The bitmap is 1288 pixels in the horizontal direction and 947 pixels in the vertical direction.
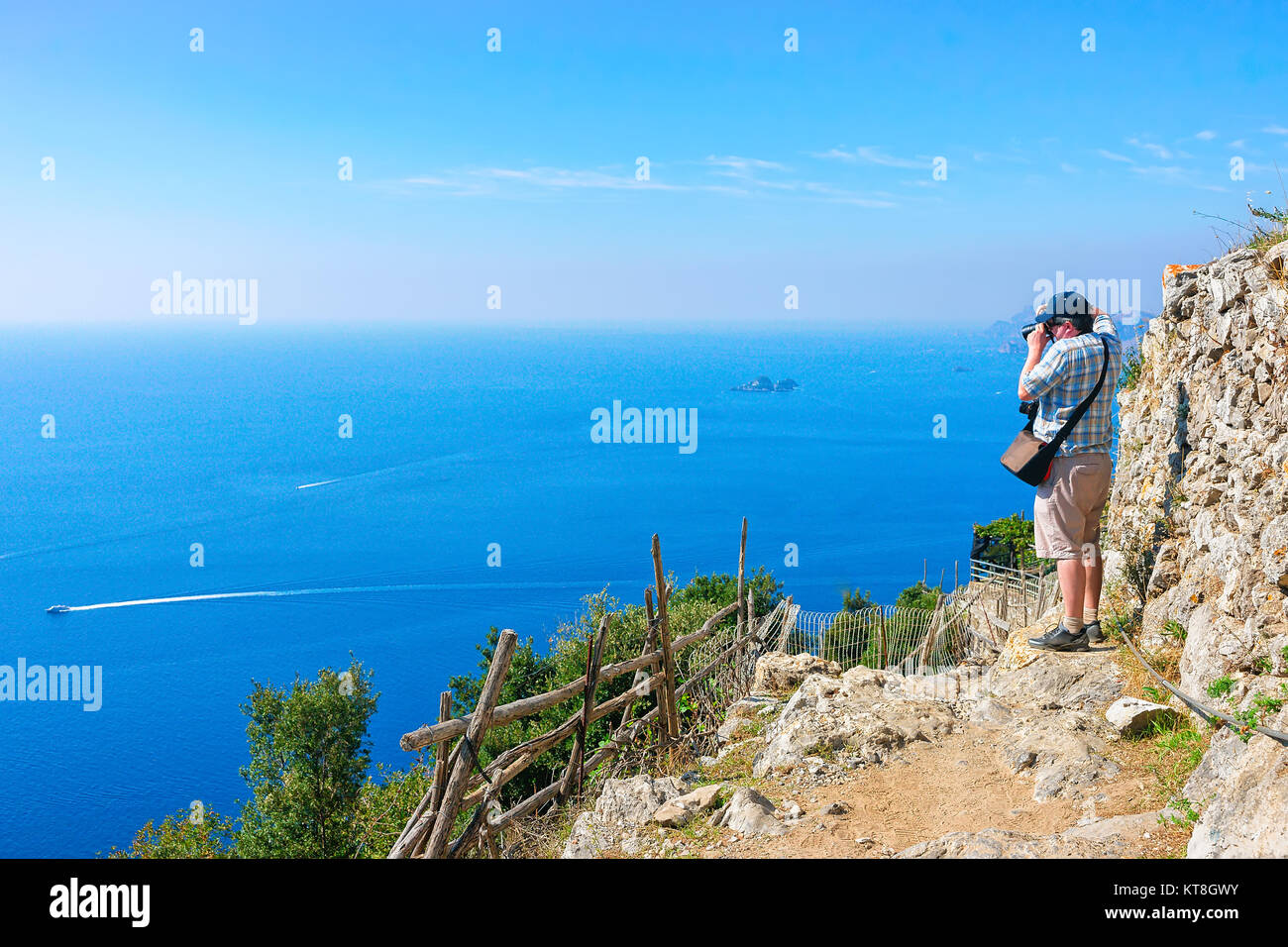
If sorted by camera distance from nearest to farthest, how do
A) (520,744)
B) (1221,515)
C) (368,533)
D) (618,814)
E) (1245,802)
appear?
(1245,802) < (1221,515) < (618,814) < (520,744) < (368,533)

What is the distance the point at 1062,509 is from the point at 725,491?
9876 cm

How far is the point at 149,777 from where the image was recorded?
5084 centimetres

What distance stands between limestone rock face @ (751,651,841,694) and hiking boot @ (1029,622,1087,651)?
8.71ft

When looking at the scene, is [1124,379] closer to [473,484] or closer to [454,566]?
[454,566]

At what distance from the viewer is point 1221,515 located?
4.49 meters

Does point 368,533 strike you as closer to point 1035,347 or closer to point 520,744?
point 520,744

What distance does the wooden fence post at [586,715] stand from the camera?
6.58m

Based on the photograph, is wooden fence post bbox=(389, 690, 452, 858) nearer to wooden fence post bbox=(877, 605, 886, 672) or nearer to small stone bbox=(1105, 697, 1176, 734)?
small stone bbox=(1105, 697, 1176, 734)

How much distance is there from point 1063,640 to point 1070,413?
148cm

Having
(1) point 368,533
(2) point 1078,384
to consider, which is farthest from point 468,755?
(1) point 368,533

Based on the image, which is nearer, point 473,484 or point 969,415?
point 473,484

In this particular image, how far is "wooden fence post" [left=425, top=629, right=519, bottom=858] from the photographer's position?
16.6 feet

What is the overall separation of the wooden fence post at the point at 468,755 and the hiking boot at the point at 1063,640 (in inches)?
133
